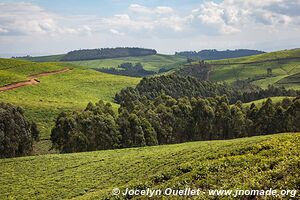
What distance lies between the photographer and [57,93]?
4469 inches

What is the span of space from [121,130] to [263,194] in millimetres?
58691

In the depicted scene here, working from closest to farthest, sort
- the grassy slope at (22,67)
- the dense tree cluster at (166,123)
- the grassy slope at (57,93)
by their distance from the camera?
the dense tree cluster at (166,123) < the grassy slope at (57,93) < the grassy slope at (22,67)

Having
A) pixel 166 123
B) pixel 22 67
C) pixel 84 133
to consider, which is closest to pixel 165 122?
pixel 166 123

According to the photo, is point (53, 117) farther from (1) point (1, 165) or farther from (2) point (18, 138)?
(1) point (1, 165)

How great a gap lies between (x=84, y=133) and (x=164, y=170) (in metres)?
44.5

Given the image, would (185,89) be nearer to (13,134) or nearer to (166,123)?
(166,123)

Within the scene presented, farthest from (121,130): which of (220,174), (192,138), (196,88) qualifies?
(196,88)

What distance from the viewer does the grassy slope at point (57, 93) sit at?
87.8 metres

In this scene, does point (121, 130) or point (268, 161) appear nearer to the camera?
point (268, 161)

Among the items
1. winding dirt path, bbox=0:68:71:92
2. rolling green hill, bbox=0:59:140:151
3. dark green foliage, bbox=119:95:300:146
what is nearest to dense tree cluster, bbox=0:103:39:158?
rolling green hill, bbox=0:59:140:151

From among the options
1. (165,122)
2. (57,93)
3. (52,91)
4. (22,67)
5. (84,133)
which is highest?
(22,67)

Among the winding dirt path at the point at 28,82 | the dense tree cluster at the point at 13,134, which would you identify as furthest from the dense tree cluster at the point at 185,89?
the dense tree cluster at the point at 13,134

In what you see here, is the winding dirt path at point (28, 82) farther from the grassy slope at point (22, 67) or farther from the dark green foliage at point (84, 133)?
the dark green foliage at point (84, 133)

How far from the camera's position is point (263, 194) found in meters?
16.6
